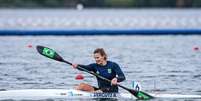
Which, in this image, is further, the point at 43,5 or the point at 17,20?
the point at 43,5

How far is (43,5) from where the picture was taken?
70.2m

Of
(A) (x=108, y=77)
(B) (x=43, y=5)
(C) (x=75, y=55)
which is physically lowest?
(B) (x=43, y=5)

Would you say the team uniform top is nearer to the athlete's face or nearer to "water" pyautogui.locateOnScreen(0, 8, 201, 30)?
the athlete's face

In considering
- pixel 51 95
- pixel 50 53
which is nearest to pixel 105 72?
pixel 51 95

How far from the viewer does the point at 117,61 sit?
90.1 ft

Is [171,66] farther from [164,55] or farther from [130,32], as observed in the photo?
[130,32]

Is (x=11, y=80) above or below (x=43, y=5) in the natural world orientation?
above

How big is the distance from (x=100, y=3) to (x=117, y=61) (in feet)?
135

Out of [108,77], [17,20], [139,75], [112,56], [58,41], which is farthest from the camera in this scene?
[17,20]

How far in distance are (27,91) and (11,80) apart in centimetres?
367

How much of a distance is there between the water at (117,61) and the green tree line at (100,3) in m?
29.3

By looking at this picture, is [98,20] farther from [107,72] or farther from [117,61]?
[107,72]

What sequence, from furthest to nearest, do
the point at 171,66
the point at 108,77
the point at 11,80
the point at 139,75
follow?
the point at 171,66
the point at 139,75
the point at 11,80
the point at 108,77

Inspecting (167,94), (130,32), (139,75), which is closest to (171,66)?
(139,75)
